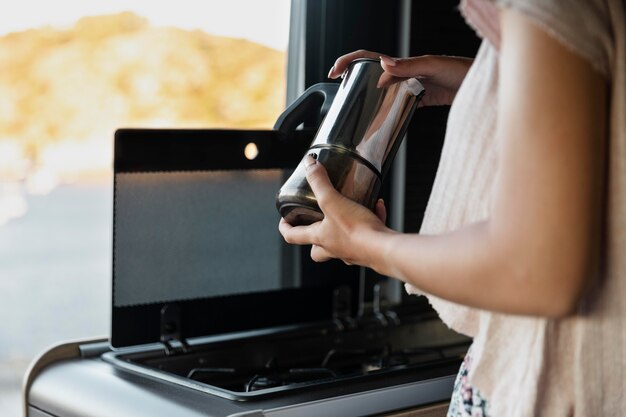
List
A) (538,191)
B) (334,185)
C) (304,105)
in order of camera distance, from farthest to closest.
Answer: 1. (304,105)
2. (334,185)
3. (538,191)

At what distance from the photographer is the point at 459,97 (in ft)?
2.67

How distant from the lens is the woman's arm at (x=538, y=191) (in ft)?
2.15

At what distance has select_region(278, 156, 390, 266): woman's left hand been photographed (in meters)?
0.80

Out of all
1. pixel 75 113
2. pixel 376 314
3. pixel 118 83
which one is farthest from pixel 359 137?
pixel 75 113

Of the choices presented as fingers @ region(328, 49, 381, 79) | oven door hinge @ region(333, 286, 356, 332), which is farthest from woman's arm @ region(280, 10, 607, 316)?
oven door hinge @ region(333, 286, 356, 332)

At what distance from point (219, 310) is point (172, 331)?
0.31 ft

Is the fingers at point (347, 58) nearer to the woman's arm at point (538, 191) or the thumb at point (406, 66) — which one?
the thumb at point (406, 66)

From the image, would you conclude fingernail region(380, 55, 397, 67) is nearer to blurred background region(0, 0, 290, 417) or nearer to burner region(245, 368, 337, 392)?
burner region(245, 368, 337, 392)

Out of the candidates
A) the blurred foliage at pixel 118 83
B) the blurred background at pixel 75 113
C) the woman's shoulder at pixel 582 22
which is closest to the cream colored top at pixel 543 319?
the woman's shoulder at pixel 582 22

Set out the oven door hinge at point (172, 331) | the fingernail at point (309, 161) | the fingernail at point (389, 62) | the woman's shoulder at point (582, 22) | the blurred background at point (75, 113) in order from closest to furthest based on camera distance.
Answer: the woman's shoulder at point (582, 22) < the fingernail at point (309, 161) < the fingernail at point (389, 62) < the oven door hinge at point (172, 331) < the blurred background at point (75, 113)

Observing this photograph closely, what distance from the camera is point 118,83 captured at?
4.45 meters

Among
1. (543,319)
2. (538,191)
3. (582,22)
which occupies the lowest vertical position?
(543,319)

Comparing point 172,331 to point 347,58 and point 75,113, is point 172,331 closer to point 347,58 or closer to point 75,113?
point 347,58

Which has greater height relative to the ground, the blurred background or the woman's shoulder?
the woman's shoulder
